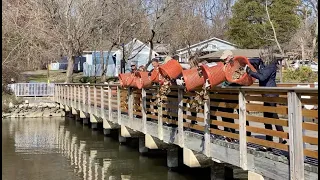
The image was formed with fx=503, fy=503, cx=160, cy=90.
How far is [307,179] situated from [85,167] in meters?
7.69

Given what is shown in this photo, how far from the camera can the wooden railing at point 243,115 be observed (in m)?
5.98

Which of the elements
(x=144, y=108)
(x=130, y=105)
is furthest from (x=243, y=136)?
(x=130, y=105)

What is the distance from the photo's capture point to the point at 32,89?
3275 cm

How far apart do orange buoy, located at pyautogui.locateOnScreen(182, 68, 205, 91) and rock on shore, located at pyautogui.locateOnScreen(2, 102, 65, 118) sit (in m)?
22.0

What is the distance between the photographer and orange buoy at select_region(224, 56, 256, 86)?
763cm

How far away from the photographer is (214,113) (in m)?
8.27

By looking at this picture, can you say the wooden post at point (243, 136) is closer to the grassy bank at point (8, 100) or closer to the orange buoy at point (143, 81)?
the orange buoy at point (143, 81)

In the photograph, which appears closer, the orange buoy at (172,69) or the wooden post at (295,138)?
the wooden post at (295,138)

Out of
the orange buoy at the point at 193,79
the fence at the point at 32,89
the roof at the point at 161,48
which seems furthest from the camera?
the roof at the point at 161,48

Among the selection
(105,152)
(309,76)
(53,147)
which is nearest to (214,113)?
(105,152)

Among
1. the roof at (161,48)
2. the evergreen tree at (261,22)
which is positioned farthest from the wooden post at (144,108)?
the roof at (161,48)

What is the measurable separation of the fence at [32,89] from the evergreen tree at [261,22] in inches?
845

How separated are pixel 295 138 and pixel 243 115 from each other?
53.3 inches

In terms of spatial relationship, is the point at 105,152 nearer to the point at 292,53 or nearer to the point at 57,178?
the point at 57,178
